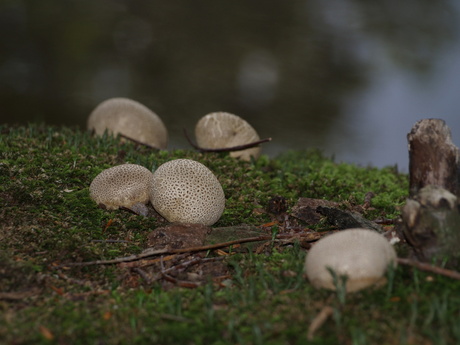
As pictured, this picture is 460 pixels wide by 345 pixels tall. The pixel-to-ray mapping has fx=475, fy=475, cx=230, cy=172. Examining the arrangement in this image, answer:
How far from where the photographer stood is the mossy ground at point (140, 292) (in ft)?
6.61

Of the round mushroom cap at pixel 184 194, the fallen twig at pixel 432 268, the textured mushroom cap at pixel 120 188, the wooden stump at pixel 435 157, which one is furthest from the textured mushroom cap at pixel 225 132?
the fallen twig at pixel 432 268

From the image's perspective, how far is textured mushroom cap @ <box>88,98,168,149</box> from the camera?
5.98 m

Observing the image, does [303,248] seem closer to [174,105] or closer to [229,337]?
[229,337]

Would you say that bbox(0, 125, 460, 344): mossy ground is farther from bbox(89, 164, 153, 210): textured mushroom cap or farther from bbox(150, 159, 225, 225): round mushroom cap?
bbox(150, 159, 225, 225): round mushroom cap

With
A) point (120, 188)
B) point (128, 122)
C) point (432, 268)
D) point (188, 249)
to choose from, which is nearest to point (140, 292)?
point (188, 249)

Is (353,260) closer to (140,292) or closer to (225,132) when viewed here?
(140,292)

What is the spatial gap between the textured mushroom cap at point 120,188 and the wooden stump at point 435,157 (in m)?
1.93

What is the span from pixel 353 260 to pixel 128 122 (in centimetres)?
431

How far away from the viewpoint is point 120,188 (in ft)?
12.1

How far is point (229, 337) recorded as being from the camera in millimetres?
2014

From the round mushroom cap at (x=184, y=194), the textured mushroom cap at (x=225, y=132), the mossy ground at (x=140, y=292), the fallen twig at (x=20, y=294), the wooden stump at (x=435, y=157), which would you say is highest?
the wooden stump at (x=435, y=157)

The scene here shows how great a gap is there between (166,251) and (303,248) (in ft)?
2.93

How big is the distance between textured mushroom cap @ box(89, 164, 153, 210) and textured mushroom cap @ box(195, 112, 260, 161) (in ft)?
6.08

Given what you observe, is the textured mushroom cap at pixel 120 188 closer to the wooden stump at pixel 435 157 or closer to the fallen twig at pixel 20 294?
the fallen twig at pixel 20 294
